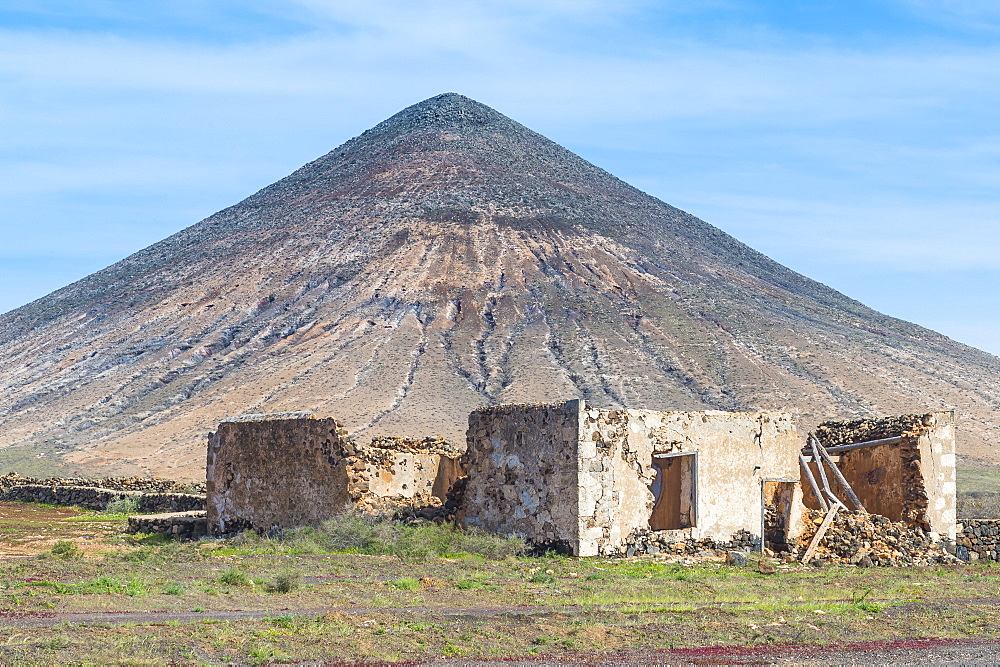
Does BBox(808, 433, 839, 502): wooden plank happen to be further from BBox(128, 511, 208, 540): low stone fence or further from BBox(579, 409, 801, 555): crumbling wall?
BBox(128, 511, 208, 540): low stone fence

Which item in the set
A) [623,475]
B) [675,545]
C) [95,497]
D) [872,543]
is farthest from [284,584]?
[95,497]

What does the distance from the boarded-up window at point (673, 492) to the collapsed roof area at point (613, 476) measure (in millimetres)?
34

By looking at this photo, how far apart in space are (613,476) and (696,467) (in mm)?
1645

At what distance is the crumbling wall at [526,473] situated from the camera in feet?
60.5

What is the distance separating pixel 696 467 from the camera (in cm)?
1941

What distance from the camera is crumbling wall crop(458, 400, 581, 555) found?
18453mm

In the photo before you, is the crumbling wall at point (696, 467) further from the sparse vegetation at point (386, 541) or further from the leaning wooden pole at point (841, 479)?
the sparse vegetation at point (386, 541)

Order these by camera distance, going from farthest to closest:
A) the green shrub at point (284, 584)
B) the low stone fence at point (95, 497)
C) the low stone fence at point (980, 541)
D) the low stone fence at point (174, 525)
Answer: the low stone fence at point (95, 497), the low stone fence at point (174, 525), the low stone fence at point (980, 541), the green shrub at point (284, 584)

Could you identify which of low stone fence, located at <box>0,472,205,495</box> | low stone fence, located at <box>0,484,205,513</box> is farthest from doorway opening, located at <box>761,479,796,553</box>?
low stone fence, located at <box>0,472,205,495</box>

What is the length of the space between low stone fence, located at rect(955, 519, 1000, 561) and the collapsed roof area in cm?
42

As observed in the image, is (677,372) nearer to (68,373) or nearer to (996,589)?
(68,373)

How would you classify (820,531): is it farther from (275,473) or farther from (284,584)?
(275,473)

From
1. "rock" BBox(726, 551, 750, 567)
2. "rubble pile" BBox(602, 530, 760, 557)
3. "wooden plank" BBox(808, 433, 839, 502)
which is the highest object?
"wooden plank" BBox(808, 433, 839, 502)

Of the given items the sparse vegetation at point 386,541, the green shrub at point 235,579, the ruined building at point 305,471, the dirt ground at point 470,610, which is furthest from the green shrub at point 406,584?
the ruined building at point 305,471
